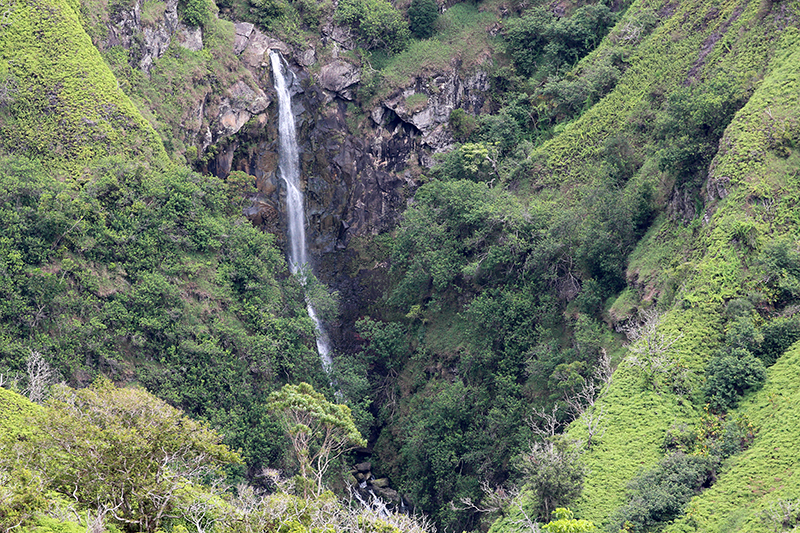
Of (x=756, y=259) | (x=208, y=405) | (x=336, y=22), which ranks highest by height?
(x=336, y=22)

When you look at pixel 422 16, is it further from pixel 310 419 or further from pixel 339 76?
pixel 310 419

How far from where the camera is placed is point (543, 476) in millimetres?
27234

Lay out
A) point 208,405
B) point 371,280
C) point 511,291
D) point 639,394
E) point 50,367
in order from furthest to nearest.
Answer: point 371,280, point 511,291, point 208,405, point 50,367, point 639,394

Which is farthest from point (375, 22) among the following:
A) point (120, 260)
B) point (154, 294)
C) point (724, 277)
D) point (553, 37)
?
point (724, 277)

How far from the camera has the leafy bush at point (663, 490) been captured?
1017 inches

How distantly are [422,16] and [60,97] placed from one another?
22.3 m

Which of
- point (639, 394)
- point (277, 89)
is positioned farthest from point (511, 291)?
point (277, 89)

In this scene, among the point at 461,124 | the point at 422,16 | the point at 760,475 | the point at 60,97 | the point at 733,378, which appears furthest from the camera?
the point at 422,16

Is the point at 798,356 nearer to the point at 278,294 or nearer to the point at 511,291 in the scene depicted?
the point at 511,291

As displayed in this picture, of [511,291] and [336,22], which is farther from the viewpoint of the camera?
[336,22]

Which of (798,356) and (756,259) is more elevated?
(756,259)

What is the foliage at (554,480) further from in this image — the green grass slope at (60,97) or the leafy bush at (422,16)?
the leafy bush at (422,16)

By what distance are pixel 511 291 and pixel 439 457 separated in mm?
8542

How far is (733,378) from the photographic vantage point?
2884 cm
